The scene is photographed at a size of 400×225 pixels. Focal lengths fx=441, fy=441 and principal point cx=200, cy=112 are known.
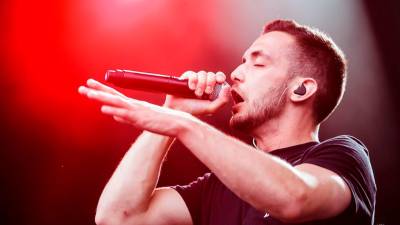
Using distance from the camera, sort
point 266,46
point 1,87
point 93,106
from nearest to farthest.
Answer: point 266,46 → point 1,87 → point 93,106

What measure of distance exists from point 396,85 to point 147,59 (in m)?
1.63

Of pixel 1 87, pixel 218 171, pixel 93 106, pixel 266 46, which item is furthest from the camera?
pixel 93 106

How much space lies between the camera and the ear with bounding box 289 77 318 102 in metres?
1.70

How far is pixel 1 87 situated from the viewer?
8.50 feet

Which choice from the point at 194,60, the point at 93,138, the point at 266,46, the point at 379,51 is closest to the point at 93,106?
the point at 93,138

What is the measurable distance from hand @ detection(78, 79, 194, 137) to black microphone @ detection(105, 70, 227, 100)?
0.87ft

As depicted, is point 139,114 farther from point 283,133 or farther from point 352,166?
point 283,133

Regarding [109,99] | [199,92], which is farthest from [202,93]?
[109,99]

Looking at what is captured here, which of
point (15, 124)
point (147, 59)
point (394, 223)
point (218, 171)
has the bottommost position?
point (394, 223)

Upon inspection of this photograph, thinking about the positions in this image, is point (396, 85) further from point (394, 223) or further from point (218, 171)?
point (218, 171)

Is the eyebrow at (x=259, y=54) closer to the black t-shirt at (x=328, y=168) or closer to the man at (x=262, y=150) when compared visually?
the man at (x=262, y=150)

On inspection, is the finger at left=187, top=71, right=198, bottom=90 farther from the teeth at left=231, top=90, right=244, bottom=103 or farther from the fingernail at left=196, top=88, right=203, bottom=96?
the teeth at left=231, top=90, right=244, bottom=103

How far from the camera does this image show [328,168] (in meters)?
1.22

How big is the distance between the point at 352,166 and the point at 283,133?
425 mm
